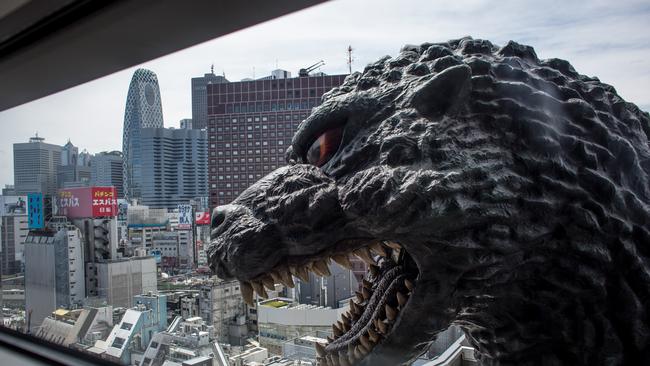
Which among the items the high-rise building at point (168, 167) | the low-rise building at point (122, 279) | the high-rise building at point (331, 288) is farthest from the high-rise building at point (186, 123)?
the high-rise building at point (331, 288)

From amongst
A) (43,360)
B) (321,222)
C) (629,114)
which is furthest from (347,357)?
(43,360)

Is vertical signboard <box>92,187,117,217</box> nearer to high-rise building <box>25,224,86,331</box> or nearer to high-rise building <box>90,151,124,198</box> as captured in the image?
high-rise building <box>90,151,124,198</box>

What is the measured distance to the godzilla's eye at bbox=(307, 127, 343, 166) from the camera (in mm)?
804

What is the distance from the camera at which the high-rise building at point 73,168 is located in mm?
2234

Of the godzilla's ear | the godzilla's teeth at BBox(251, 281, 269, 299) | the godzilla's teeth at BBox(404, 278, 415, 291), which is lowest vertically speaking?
the godzilla's teeth at BBox(251, 281, 269, 299)

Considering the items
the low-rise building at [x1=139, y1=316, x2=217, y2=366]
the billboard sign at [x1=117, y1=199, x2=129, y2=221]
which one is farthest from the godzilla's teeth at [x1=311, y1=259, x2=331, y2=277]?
the billboard sign at [x1=117, y1=199, x2=129, y2=221]

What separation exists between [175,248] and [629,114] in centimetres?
163

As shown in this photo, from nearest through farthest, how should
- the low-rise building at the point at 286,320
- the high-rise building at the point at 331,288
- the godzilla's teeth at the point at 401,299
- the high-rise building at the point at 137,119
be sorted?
the godzilla's teeth at the point at 401,299 < the high-rise building at the point at 331,288 < the low-rise building at the point at 286,320 < the high-rise building at the point at 137,119

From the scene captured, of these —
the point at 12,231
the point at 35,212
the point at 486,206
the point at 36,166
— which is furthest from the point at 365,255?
the point at 12,231

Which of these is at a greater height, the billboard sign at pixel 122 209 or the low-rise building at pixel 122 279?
the billboard sign at pixel 122 209

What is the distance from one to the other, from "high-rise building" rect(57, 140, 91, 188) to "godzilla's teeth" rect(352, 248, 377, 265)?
5.79 feet

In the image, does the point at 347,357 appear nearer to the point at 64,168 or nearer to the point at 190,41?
the point at 190,41

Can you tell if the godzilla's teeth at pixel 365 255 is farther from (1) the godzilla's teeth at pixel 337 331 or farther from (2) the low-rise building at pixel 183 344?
(2) the low-rise building at pixel 183 344

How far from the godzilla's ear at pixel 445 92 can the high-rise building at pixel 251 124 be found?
1.70ft
